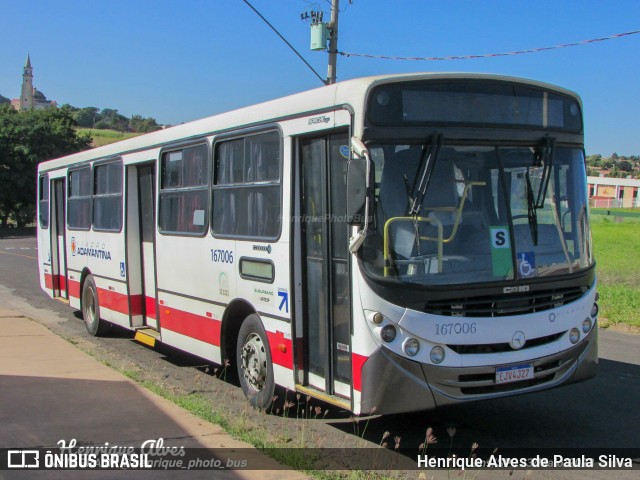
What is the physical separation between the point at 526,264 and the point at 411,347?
1.27 m

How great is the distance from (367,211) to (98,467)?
2.75 meters

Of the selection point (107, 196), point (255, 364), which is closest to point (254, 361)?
point (255, 364)

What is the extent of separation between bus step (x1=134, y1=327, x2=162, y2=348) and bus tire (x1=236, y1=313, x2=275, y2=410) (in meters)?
2.52

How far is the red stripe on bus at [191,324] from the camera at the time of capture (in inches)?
309

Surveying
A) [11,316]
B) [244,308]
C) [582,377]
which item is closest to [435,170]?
[582,377]

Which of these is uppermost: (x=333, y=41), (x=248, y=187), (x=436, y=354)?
(x=333, y=41)

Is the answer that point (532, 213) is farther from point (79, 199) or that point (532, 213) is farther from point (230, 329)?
point (79, 199)

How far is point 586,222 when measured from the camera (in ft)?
20.7

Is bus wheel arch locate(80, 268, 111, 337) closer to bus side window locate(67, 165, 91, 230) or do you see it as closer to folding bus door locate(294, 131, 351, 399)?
bus side window locate(67, 165, 91, 230)

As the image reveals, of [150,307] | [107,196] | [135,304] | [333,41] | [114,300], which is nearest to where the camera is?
[150,307]

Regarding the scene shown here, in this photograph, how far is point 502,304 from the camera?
18.1 ft

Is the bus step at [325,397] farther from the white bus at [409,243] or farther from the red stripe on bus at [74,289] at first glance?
the red stripe on bus at [74,289]

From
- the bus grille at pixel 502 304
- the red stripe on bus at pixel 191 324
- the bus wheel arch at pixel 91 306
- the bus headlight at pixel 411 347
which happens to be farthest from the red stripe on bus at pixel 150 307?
the bus grille at pixel 502 304

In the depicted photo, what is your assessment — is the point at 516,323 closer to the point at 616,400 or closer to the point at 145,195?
the point at 616,400
